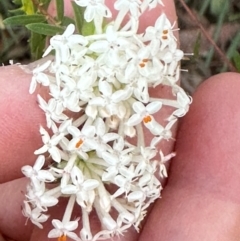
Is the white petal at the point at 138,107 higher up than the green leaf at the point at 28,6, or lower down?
lower down

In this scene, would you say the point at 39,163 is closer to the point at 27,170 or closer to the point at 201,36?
the point at 27,170

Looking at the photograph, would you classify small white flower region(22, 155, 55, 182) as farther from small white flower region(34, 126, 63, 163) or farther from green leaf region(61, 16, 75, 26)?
green leaf region(61, 16, 75, 26)

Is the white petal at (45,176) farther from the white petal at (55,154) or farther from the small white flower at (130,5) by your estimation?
the small white flower at (130,5)

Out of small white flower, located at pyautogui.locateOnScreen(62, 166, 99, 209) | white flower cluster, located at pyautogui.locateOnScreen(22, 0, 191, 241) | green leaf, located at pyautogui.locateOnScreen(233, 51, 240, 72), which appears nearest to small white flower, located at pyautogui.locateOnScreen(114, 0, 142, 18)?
white flower cluster, located at pyautogui.locateOnScreen(22, 0, 191, 241)

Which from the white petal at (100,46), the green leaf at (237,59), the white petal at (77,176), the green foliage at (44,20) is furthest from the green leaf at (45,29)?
the green leaf at (237,59)

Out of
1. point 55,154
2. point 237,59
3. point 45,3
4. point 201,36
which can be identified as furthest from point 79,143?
point 201,36
